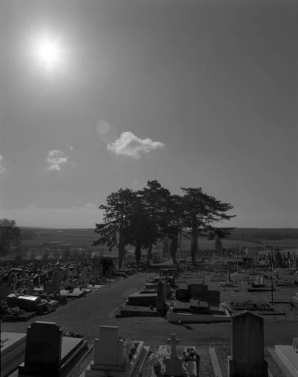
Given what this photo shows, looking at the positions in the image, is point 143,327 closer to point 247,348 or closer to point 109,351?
point 109,351

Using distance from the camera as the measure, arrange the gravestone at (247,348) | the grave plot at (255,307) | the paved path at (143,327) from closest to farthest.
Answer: the gravestone at (247,348), the paved path at (143,327), the grave plot at (255,307)

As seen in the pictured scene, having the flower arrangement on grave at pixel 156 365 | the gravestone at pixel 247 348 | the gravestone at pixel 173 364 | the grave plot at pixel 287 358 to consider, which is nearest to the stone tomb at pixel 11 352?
the flower arrangement on grave at pixel 156 365

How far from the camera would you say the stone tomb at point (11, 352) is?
6.82 metres

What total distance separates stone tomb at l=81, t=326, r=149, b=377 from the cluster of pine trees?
92.4 ft

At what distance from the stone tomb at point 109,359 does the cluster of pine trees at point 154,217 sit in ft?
92.4

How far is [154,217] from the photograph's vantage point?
37.4 meters

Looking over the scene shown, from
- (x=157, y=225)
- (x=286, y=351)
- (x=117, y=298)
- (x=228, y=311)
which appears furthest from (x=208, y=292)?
(x=157, y=225)

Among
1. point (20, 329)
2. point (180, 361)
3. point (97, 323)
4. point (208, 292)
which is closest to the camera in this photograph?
point (180, 361)

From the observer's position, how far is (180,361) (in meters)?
6.87

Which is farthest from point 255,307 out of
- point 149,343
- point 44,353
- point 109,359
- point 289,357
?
point 44,353

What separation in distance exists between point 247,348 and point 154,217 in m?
30.6

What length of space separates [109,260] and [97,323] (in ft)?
53.6

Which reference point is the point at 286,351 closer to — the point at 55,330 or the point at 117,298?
the point at 55,330

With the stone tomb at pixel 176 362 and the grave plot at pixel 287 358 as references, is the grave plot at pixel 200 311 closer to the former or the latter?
the grave plot at pixel 287 358
